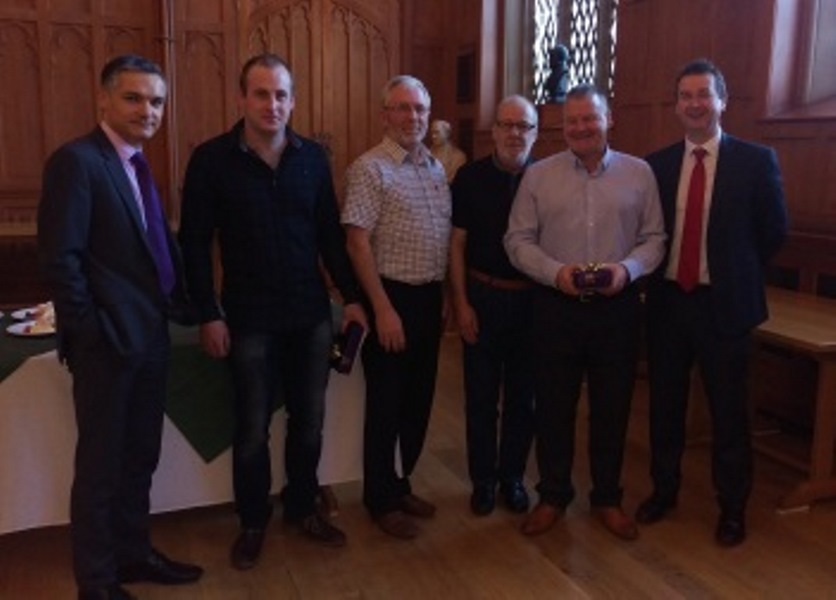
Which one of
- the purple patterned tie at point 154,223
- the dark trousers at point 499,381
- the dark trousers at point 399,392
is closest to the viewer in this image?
the purple patterned tie at point 154,223

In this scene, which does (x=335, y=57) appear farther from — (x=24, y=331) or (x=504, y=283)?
(x=24, y=331)

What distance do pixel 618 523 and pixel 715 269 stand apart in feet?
3.10

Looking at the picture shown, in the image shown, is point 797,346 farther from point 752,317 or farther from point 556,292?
point 556,292

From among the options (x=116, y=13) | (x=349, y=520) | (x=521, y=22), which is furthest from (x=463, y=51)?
(x=349, y=520)

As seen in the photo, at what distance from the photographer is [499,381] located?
9.47 feet

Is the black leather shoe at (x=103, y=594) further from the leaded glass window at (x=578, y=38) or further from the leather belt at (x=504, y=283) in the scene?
the leaded glass window at (x=578, y=38)

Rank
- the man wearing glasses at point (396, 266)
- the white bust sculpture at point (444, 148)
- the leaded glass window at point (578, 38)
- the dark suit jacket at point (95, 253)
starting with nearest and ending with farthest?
1. the dark suit jacket at point (95, 253)
2. the man wearing glasses at point (396, 266)
3. the leaded glass window at point (578, 38)
4. the white bust sculpture at point (444, 148)

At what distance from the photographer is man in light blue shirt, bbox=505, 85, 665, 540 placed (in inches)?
102

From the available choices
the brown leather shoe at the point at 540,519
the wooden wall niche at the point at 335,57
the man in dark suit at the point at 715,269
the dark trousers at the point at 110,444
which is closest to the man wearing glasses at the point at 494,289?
the brown leather shoe at the point at 540,519

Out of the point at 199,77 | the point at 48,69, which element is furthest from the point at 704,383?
the point at 48,69

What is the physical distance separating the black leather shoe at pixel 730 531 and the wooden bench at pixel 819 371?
1.23ft

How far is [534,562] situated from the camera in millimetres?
2619

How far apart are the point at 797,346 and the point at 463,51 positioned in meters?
4.59

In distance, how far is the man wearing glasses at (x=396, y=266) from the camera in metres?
2.56
